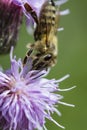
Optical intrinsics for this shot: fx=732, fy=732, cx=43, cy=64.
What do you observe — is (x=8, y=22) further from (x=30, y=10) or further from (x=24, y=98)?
(x=24, y=98)

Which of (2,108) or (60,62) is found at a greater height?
(2,108)

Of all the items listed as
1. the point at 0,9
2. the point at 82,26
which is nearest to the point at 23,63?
the point at 0,9

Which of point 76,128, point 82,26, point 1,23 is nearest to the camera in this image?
point 1,23

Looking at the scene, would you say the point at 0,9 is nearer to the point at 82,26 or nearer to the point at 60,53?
the point at 60,53

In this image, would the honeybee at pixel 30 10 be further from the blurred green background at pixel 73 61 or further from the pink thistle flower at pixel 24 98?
the blurred green background at pixel 73 61

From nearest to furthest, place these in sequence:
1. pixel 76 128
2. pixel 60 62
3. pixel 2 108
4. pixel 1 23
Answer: pixel 2 108, pixel 1 23, pixel 76 128, pixel 60 62

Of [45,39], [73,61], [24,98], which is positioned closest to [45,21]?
[45,39]
